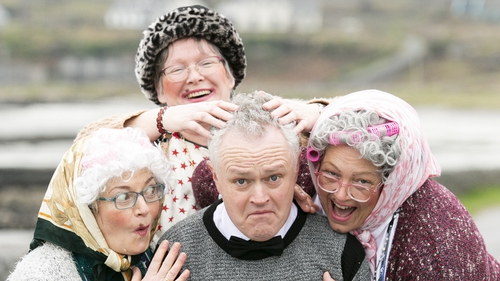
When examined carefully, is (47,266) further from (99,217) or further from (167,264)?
(167,264)

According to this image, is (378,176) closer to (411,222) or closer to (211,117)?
(411,222)

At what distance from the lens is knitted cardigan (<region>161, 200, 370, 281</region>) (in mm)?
2291

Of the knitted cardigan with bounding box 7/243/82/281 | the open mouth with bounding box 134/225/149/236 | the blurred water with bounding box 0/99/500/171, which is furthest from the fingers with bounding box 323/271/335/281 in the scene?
the blurred water with bounding box 0/99/500/171

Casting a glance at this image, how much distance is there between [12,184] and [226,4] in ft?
145

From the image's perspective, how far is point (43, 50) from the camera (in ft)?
134

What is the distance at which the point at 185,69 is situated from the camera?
3051 mm

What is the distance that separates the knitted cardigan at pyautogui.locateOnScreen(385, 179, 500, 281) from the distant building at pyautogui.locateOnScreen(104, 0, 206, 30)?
49480mm

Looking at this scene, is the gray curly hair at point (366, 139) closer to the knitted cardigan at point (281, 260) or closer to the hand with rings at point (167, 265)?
the knitted cardigan at point (281, 260)

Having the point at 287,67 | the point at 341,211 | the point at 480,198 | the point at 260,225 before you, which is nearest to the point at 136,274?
the point at 260,225

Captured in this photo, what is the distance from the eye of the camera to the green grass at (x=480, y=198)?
9531mm

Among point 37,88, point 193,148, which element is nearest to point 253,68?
point 37,88

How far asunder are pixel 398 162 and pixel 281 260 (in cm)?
65

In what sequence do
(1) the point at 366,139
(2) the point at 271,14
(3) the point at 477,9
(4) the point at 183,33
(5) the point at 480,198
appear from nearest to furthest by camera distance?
(1) the point at 366,139
(4) the point at 183,33
(5) the point at 480,198
(2) the point at 271,14
(3) the point at 477,9

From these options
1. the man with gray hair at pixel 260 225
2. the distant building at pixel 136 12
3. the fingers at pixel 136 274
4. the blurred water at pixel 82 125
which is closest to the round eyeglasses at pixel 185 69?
the man with gray hair at pixel 260 225
